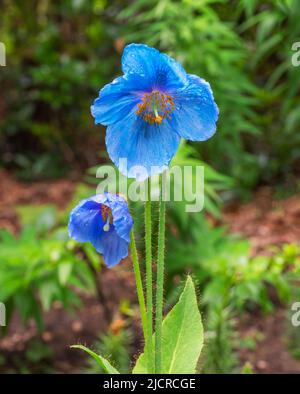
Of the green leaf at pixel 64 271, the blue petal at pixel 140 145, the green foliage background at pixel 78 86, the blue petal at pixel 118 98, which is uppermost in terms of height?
the green foliage background at pixel 78 86

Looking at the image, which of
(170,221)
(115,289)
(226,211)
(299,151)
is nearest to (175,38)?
(170,221)

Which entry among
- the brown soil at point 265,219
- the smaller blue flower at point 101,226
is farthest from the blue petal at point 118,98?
the brown soil at point 265,219

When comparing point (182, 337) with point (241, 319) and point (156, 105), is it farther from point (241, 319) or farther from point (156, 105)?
point (241, 319)

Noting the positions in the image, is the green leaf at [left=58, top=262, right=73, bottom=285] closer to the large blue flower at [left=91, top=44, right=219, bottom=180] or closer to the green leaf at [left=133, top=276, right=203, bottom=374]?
the green leaf at [left=133, top=276, right=203, bottom=374]

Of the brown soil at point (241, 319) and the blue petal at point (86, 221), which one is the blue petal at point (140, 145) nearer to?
the blue petal at point (86, 221)

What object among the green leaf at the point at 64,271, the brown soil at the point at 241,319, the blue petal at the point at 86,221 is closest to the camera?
the blue petal at the point at 86,221

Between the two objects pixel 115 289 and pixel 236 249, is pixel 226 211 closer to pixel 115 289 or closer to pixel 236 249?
pixel 115 289

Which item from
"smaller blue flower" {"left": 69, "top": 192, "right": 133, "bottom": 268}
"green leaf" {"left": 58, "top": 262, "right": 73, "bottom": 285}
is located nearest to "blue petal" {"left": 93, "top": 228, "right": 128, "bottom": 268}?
"smaller blue flower" {"left": 69, "top": 192, "right": 133, "bottom": 268}
